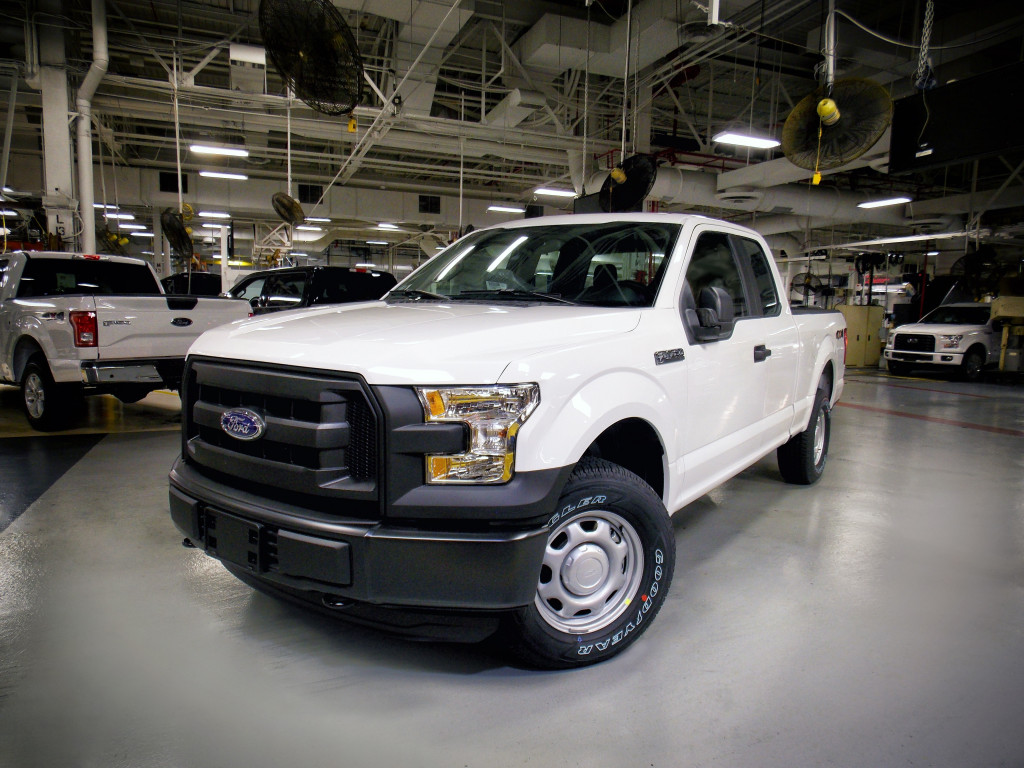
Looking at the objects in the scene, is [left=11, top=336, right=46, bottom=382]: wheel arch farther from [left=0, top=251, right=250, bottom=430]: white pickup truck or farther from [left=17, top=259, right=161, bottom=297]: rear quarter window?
[left=17, top=259, right=161, bottom=297]: rear quarter window

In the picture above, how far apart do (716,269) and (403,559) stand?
226cm

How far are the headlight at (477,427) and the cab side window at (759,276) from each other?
2109mm

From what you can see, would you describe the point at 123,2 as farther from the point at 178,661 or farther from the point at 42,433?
the point at 178,661

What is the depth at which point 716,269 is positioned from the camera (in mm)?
3254

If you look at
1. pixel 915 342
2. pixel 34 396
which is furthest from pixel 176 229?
pixel 915 342

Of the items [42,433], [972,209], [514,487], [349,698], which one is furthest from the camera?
[972,209]

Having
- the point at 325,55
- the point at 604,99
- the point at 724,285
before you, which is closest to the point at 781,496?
the point at 724,285

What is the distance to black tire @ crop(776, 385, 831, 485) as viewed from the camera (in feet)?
14.6

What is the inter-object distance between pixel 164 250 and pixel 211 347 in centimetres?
2379

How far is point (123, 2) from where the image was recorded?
419 inches

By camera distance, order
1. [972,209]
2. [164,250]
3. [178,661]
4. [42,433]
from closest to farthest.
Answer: [178,661] < [42,433] < [972,209] < [164,250]

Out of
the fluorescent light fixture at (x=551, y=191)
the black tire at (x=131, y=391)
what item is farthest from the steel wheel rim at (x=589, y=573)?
the fluorescent light fixture at (x=551, y=191)

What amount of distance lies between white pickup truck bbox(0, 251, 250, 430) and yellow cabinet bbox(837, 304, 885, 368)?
1528cm

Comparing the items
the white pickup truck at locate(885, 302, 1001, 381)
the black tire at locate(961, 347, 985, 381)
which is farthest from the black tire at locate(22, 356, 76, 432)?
the black tire at locate(961, 347, 985, 381)
